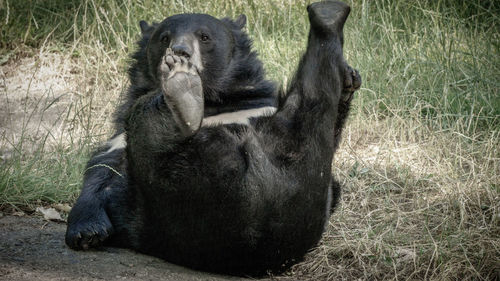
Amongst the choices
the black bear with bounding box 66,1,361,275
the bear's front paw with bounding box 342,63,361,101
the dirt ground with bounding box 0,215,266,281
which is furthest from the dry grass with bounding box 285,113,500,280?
the bear's front paw with bounding box 342,63,361,101

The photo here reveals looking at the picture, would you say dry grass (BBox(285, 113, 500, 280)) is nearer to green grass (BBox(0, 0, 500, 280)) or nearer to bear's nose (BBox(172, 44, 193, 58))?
green grass (BBox(0, 0, 500, 280))

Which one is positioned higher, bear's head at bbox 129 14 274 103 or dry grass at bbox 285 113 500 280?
bear's head at bbox 129 14 274 103

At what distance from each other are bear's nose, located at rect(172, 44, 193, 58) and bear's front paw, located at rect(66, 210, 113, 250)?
1.11m

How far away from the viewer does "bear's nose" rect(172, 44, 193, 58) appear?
3.79 meters

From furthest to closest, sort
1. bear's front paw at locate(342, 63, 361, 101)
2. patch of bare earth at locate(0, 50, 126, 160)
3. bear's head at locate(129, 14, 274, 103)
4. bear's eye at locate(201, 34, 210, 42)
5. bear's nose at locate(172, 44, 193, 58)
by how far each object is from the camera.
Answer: patch of bare earth at locate(0, 50, 126, 160), bear's eye at locate(201, 34, 210, 42), bear's head at locate(129, 14, 274, 103), bear's nose at locate(172, 44, 193, 58), bear's front paw at locate(342, 63, 361, 101)

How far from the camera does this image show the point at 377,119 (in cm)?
605

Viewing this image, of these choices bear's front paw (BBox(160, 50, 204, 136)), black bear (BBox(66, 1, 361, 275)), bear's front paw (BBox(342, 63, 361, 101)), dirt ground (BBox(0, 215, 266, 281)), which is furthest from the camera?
bear's front paw (BBox(342, 63, 361, 101))

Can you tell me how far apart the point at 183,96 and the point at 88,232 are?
1.36 m

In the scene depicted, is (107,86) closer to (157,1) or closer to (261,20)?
(157,1)

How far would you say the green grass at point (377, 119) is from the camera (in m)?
4.21

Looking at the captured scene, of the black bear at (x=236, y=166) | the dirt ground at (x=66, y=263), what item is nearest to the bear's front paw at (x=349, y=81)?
the black bear at (x=236, y=166)

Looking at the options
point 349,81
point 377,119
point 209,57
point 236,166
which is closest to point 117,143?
point 209,57

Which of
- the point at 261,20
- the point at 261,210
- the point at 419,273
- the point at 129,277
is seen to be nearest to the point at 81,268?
the point at 129,277

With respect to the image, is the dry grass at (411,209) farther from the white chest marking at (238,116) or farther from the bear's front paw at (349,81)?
the bear's front paw at (349,81)
